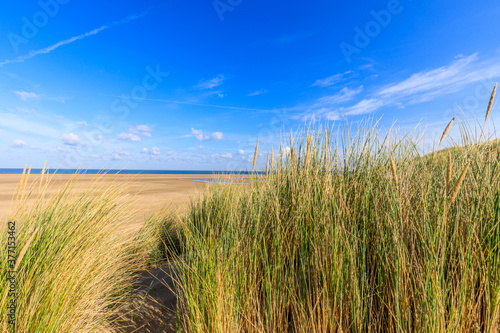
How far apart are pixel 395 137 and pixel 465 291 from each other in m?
1.58

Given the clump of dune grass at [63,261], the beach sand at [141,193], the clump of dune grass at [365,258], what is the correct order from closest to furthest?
the clump of dune grass at [365,258]
the clump of dune grass at [63,261]
the beach sand at [141,193]

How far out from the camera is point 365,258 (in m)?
1.68

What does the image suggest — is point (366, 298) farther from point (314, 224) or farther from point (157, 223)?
point (157, 223)

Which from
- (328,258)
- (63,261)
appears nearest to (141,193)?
(63,261)

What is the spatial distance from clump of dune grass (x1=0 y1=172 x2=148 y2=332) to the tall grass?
92 cm

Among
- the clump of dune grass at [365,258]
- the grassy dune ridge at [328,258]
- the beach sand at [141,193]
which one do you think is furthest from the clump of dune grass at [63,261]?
the clump of dune grass at [365,258]

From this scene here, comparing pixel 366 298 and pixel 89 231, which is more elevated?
pixel 89 231

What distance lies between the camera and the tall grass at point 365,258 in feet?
4.33

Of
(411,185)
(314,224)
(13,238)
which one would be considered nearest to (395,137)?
(411,185)

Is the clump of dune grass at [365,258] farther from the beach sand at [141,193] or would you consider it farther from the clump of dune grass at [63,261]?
the beach sand at [141,193]

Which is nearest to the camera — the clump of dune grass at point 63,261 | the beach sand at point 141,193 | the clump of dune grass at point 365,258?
the clump of dune grass at point 365,258

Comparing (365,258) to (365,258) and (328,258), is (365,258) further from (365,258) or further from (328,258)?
(328,258)

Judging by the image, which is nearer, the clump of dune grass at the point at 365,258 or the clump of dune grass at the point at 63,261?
the clump of dune grass at the point at 365,258

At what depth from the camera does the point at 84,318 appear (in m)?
1.91
